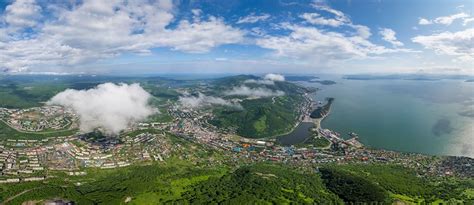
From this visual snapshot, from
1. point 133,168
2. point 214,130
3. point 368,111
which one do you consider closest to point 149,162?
point 133,168

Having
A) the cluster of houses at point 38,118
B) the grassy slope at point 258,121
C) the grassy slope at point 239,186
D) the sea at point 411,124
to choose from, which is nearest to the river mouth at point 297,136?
the grassy slope at point 258,121

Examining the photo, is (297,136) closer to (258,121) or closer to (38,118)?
(258,121)

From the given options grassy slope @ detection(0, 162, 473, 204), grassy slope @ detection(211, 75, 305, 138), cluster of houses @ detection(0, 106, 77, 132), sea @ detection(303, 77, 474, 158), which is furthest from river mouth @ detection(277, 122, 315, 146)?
cluster of houses @ detection(0, 106, 77, 132)

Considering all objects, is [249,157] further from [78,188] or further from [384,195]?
[78,188]

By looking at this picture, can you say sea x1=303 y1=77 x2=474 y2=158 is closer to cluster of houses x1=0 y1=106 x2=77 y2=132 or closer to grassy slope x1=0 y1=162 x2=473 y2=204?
grassy slope x1=0 y1=162 x2=473 y2=204

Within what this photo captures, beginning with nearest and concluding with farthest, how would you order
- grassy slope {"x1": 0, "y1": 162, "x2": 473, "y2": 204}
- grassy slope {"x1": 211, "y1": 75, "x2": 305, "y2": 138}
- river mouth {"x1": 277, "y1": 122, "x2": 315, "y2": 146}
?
grassy slope {"x1": 0, "y1": 162, "x2": 473, "y2": 204} → river mouth {"x1": 277, "y1": 122, "x2": 315, "y2": 146} → grassy slope {"x1": 211, "y1": 75, "x2": 305, "y2": 138}

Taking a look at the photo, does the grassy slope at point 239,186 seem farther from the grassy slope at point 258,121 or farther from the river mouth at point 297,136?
the grassy slope at point 258,121

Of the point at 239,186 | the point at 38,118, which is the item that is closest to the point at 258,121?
the point at 239,186

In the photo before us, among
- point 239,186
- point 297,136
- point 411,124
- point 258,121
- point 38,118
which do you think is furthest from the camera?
point 411,124
